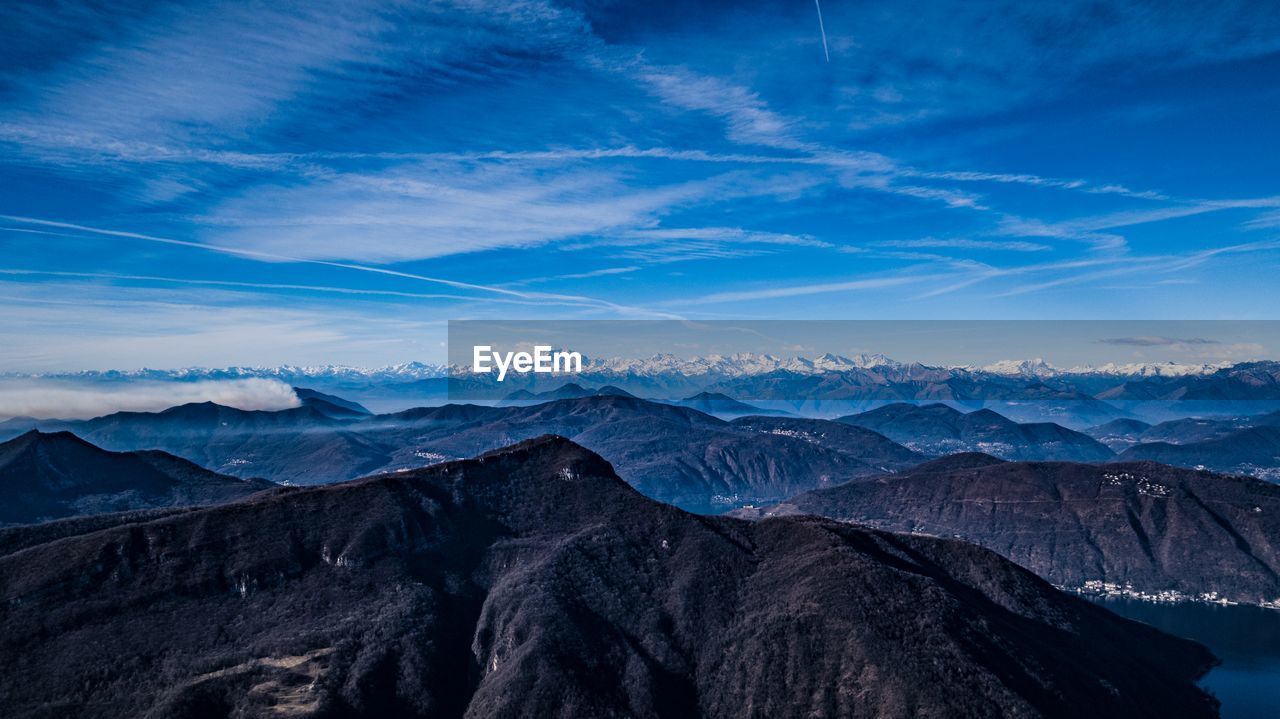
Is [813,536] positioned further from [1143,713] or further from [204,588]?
[204,588]

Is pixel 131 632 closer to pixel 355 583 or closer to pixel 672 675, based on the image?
pixel 355 583

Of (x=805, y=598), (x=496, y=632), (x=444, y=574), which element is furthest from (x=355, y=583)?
(x=805, y=598)

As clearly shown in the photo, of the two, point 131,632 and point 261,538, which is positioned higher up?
point 261,538

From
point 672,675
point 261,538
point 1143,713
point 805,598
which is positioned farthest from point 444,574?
point 1143,713

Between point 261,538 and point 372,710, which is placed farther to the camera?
point 261,538

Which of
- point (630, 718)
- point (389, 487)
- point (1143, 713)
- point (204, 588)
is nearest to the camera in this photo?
point (630, 718)

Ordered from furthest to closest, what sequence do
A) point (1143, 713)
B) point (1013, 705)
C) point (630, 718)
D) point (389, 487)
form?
point (389, 487), point (1143, 713), point (630, 718), point (1013, 705)

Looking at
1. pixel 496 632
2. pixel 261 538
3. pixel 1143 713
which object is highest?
pixel 261 538
